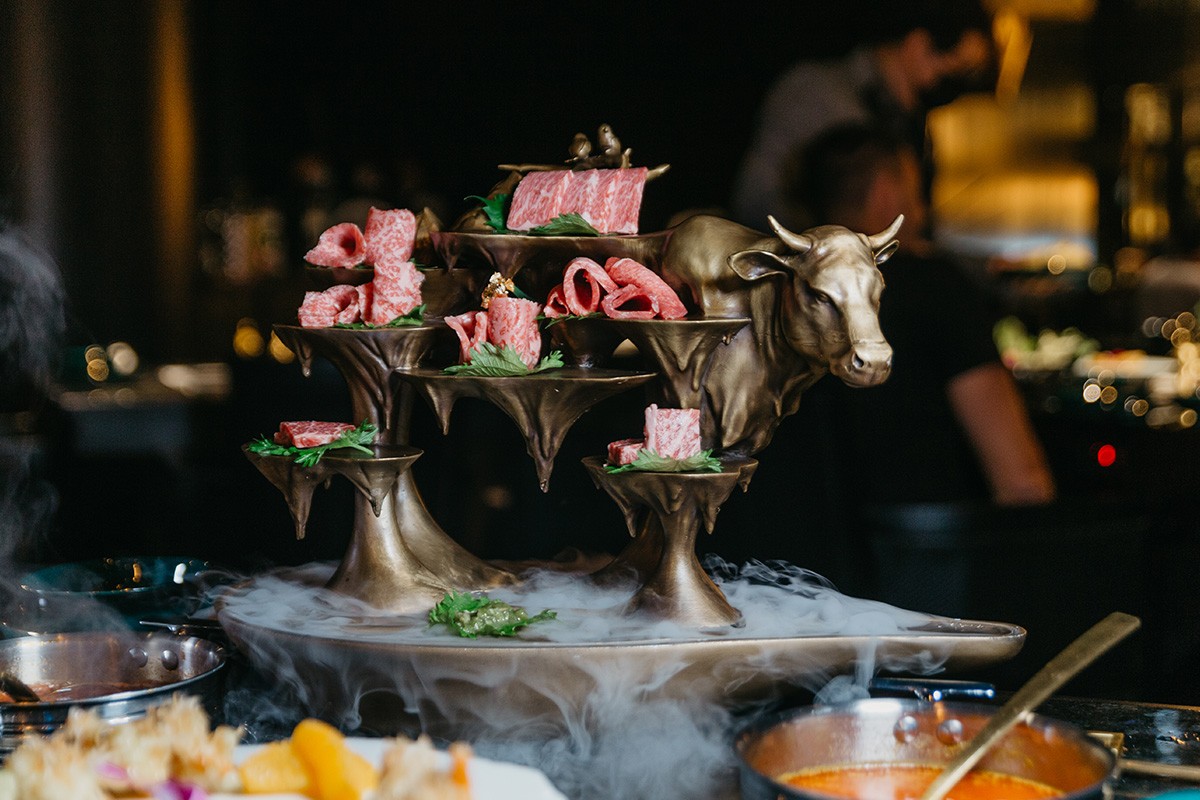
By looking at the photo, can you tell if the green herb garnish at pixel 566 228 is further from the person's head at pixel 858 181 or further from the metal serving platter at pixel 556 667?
the person's head at pixel 858 181

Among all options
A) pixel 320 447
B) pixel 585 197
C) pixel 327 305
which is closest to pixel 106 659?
pixel 320 447

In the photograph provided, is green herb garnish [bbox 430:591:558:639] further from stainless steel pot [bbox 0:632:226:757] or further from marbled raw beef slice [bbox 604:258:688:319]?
marbled raw beef slice [bbox 604:258:688:319]

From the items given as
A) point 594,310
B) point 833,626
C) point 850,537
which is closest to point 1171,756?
point 833,626

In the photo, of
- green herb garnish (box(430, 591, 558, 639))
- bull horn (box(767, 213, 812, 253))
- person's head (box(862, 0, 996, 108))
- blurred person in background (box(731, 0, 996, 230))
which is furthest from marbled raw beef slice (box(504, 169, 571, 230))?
person's head (box(862, 0, 996, 108))

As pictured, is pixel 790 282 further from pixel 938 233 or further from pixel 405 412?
pixel 938 233

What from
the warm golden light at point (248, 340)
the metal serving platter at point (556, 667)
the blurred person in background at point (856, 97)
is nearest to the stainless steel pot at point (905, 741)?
the metal serving platter at point (556, 667)

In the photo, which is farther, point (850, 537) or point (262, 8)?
point (262, 8)

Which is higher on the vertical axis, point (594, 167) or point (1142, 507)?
point (594, 167)

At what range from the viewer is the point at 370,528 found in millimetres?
1266

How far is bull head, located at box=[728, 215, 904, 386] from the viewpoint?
1.13 metres

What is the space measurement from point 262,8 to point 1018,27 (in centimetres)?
444

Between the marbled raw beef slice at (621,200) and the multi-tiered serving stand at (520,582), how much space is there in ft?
0.08

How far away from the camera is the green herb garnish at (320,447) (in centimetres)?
118

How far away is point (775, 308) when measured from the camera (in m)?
1.20
